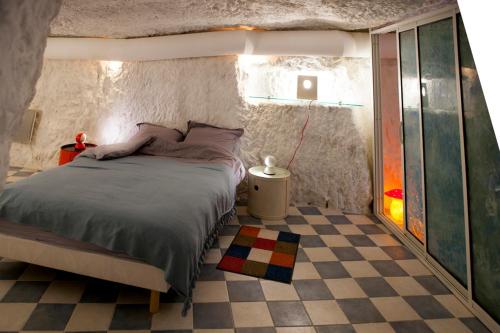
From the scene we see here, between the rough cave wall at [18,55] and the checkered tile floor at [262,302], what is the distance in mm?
1375

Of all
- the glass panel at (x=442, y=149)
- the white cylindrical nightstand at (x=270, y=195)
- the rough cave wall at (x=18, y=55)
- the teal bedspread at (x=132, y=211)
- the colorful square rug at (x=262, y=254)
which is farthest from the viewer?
the white cylindrical nightstand at (x=270, y=195)

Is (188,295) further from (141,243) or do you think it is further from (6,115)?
(6,115)

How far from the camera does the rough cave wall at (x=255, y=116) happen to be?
3775 millimetres

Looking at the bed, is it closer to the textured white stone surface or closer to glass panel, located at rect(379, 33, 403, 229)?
the textured white stone surface

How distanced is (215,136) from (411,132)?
2.04 metres

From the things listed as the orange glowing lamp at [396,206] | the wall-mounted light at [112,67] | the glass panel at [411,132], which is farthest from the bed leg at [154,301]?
the wall-mounted light at [112,67]

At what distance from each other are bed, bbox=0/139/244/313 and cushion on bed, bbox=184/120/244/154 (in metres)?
1.19

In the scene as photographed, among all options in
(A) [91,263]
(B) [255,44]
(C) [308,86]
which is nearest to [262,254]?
(A) [91,263]

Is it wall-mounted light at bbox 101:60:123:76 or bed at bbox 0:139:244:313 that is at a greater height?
wall-mounted light at bbox 101:60:123:76

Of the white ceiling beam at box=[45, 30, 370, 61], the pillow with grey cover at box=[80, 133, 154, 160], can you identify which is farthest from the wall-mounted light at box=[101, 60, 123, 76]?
the pillow with grey cover at box=[80, 133, 154, 160]

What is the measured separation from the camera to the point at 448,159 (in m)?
2.28

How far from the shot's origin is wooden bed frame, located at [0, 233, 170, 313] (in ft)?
6.08

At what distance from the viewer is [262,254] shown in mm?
2682

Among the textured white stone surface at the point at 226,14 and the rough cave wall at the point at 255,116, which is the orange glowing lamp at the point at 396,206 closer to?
the rough cave wall at the point at 255,116
